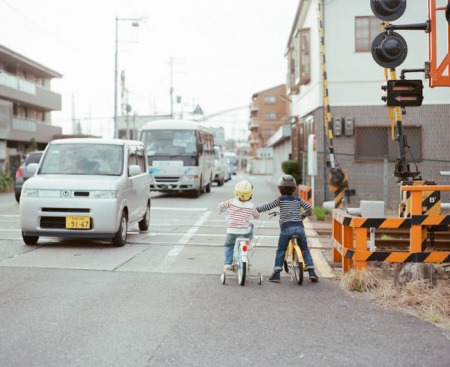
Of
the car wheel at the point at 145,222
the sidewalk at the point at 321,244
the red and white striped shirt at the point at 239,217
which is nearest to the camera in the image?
the red and white striped shirt at the point at 239,217

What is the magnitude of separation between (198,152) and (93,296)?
17.9 metres

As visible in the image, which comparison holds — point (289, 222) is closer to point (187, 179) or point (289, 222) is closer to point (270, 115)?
point (187, 179)

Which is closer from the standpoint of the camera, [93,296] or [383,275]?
[93,296]

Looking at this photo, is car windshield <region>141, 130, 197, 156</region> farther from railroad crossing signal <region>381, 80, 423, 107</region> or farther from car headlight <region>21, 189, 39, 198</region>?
railroad crossing signal <region>381, 80, 423, 107</region>

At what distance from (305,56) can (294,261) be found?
15756mm

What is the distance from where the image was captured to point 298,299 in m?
7.03

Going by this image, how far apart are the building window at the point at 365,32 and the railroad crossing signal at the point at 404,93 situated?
38.9 feet

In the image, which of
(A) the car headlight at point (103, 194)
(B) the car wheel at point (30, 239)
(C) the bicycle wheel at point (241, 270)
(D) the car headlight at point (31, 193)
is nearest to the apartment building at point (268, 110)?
(B) the car wheel at point (30, 239)

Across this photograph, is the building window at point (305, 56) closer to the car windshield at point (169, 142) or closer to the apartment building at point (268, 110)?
the car windshield at point (169, 142)

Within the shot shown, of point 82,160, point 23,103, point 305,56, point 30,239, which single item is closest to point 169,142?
point 305,56

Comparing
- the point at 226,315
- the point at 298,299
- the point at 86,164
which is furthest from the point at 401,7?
the point at 86,164

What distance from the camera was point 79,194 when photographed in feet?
34.7

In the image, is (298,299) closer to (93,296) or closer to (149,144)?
(93,296)

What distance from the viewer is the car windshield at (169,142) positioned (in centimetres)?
2467
